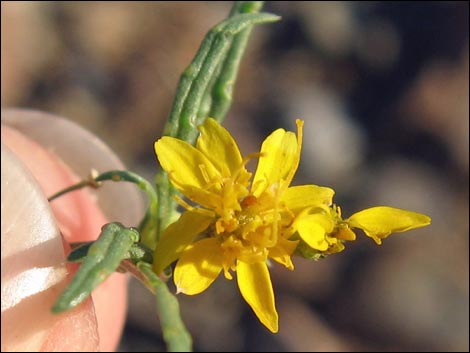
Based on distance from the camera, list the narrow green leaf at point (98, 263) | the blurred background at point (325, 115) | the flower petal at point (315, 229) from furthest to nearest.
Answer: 1. the blurred background at point (325, 115)
2. the flower petal at point (315, 229)
3. the narrow green leaf at point (98, 263)

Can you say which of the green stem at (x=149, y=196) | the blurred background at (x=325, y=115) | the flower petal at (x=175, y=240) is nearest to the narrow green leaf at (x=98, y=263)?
the flower petal at (x=175, y=240)

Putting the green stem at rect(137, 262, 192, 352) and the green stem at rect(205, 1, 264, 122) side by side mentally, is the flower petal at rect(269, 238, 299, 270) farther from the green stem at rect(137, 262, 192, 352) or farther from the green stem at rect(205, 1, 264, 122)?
the green stem at rect(205, 1, 264, 122)

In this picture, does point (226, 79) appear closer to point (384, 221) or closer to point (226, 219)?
point (226, 219)

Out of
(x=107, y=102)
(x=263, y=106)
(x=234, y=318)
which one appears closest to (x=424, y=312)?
(x=234, y=318)

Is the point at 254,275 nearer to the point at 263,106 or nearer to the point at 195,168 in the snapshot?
the point at 195,168

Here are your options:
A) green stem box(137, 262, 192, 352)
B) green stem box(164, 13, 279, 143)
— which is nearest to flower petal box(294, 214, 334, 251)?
green stem box(137, 262, 192, 352)

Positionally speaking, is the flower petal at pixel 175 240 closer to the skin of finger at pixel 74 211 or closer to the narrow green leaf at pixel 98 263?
the narrow green leaf at pixel 98 263
